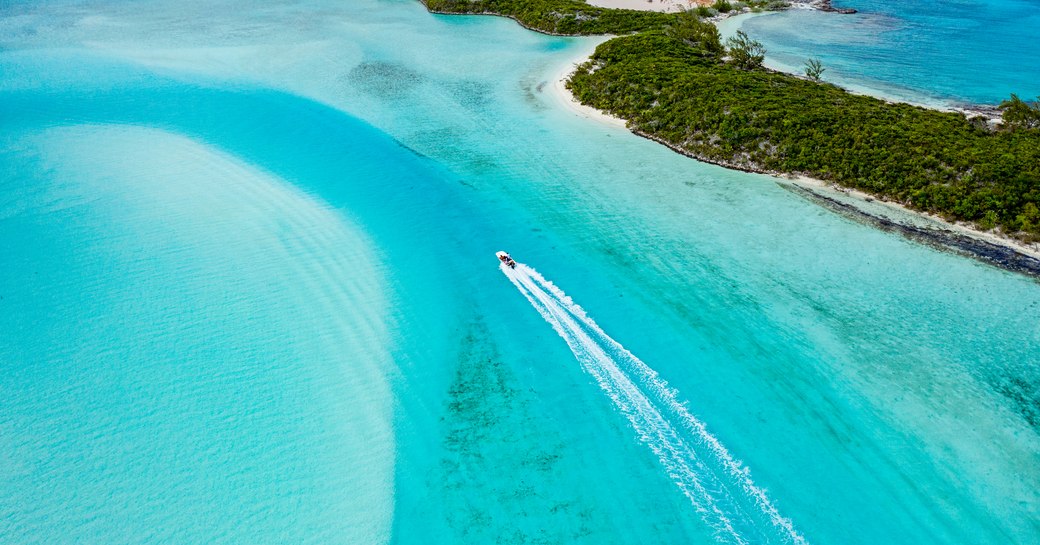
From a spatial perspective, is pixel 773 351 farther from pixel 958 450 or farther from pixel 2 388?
pixel 2 388

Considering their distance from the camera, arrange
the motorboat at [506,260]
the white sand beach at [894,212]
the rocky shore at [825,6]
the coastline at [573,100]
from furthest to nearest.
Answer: the rocky shore at [825,6]
the coastline at [573,100]
the white sand beach at [894,212]
the motorboat at [506,260]

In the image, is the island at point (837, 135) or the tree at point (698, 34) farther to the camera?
the tree at point (698, 34)

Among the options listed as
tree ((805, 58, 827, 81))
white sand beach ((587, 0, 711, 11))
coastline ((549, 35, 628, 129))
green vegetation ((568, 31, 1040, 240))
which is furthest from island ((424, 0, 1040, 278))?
white sand beach ((587, 0, 711, 11))

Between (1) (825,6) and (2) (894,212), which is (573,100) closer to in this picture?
(2) (894,212)

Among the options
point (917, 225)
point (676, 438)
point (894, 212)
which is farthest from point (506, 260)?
point (917, 225)

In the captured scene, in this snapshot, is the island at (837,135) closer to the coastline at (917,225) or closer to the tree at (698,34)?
the coastline at (917,225)

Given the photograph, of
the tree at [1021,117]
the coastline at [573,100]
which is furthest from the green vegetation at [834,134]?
the coastline at [573,100]
